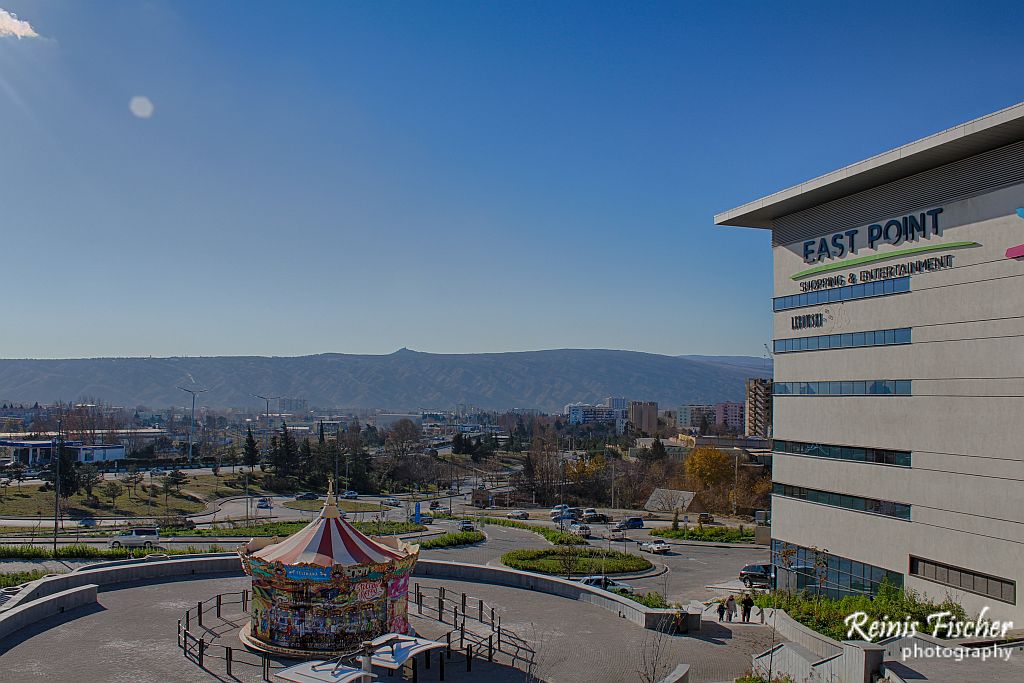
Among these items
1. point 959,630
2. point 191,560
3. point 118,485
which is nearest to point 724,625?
point 959,630

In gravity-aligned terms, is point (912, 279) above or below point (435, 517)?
above

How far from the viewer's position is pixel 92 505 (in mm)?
64625

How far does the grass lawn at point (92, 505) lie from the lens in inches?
2432

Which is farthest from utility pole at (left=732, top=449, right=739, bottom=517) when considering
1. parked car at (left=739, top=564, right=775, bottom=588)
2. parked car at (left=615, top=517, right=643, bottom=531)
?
parked car at (left=739, top=564, right=775, bottom=588)

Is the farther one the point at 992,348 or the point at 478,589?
the point at 478,589

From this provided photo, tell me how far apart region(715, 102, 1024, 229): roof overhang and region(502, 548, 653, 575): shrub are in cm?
1699

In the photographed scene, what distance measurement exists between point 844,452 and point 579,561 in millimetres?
13744

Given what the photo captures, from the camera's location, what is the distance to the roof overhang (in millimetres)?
24797

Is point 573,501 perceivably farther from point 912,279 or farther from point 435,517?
point 912,279

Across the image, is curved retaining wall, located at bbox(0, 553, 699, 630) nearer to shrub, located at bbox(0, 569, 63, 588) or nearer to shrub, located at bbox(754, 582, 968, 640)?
shrub, located at bbox(0, 569, 63, 588)

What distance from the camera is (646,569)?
41438 mm

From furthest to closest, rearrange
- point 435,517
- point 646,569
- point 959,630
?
point 435,517 < point 646,569 < point 959,630

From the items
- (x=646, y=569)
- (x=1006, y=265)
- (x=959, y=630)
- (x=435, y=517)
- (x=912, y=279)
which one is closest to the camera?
(x=959, y=630)

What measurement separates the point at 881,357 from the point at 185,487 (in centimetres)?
6715
